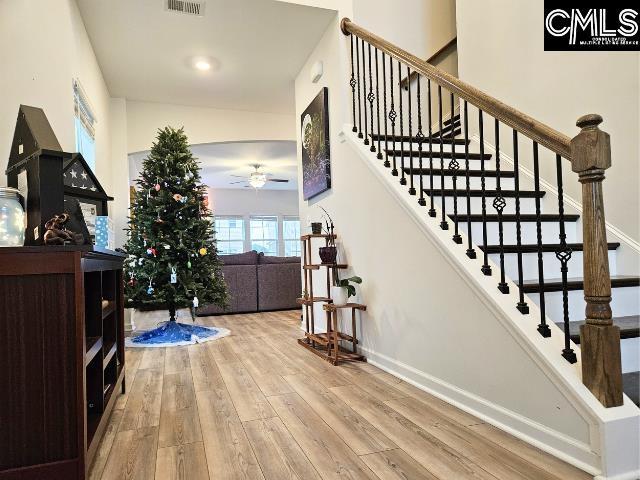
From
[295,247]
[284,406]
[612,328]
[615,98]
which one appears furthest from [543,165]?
[295,247]

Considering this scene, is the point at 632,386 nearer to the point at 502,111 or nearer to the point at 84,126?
the point at 502,111

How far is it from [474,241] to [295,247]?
1006cm

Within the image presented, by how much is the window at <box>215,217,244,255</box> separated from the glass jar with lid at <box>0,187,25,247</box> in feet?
32.7

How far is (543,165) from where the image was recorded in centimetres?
299

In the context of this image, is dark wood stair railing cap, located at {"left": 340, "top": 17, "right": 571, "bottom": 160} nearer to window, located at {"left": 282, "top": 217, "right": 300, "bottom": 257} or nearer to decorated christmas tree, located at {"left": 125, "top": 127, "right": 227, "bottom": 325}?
decorated christmas tree, located at {"left": 125, "top": 127, "right": 227, "bottom": 325}

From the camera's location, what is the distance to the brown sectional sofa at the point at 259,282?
5.98 meters

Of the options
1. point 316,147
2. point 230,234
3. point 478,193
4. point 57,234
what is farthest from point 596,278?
point 230,234

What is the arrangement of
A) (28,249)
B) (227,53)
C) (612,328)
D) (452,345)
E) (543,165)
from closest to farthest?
(28,249) → (612,328) → (452,345) → (543,165) → (227,53)

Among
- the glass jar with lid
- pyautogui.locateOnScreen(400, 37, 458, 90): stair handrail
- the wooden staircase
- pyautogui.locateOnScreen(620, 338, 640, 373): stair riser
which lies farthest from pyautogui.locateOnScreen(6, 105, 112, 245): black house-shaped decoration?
pyautogui.locateOnScreen(400, 37, 458, 90): stair handrail

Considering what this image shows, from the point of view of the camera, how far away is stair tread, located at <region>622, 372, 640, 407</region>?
1616mm

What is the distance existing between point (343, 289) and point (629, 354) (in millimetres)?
1995

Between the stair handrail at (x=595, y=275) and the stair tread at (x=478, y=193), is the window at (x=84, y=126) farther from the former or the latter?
the stair handrail at (x=595, y=275)

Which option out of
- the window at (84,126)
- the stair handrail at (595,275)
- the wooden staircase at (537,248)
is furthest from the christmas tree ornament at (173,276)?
the stair handrail at (595,275)

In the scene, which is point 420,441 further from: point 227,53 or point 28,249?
point 227,53
